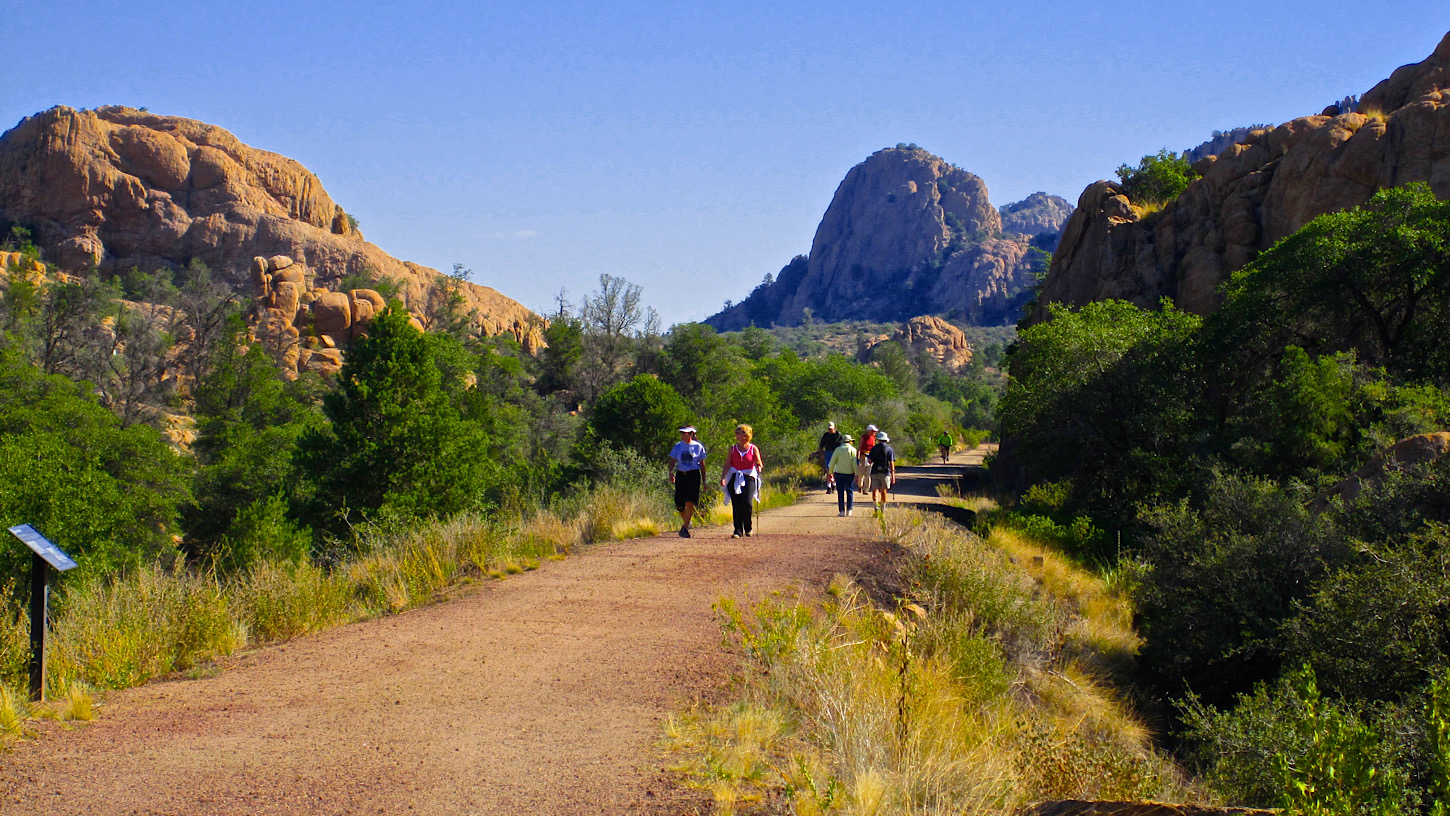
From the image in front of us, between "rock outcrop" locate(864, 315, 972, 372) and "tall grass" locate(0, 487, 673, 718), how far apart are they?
98.8 meters

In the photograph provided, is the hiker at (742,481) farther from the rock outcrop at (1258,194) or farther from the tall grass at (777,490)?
the rock outcrop at (1258,194)

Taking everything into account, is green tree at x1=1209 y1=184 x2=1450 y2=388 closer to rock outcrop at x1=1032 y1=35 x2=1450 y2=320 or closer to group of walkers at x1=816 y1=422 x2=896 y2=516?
rock outcrop at x1=1032 y1=35 x2=1450 y2=320

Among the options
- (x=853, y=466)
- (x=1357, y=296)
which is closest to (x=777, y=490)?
(x=853, y=466)

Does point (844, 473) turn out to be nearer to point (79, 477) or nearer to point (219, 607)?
point (219, 607)

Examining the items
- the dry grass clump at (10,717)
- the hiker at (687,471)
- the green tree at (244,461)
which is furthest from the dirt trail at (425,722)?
the green tree at (244,461)

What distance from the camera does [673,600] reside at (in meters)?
8.18

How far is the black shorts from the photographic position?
1253 centimetres

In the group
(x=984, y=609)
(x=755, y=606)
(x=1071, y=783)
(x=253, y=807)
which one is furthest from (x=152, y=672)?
(x=984, y=609)

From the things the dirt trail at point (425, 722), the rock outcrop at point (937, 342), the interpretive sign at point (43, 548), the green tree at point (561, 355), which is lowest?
the dirt trail at point (425, 722)

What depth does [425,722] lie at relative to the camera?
4.97 m

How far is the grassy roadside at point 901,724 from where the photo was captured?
4.31 m

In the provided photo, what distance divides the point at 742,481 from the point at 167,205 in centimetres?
8505

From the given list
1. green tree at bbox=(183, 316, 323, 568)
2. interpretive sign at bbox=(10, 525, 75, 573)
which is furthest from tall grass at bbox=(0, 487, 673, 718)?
green tree at bbox=(183, 316, 323, 568)

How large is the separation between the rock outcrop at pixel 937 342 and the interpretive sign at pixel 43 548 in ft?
339
